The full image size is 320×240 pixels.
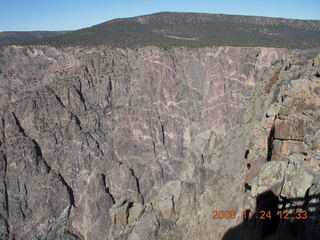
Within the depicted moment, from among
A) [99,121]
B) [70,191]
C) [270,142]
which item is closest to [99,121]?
[99,121]

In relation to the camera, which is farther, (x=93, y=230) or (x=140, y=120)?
(x=140, y=120)

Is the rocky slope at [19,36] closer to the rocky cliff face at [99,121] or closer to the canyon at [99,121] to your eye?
the rocky cliff face at [99,121]

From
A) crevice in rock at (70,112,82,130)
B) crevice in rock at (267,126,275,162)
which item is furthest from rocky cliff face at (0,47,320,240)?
crevice in rock at (267,126,275,162)

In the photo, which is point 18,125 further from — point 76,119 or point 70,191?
point 70,191

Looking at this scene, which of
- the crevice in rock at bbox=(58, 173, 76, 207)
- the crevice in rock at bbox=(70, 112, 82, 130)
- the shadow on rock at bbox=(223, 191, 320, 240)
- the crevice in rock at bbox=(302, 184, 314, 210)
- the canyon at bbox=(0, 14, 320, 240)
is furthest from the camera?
the crevice in rock at bbox=(70, 112, 82, 130)

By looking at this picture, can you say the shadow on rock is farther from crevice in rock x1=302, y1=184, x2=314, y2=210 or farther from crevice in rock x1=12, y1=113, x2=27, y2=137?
crevice in rock x1=12, y1=113, x2=27, y2=137

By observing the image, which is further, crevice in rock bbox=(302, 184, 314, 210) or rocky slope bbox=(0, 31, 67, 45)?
rocky slope bbox=(0, 31, 67, 45)

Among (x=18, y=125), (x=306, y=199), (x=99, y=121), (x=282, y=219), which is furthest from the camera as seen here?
(x=99, y=121)

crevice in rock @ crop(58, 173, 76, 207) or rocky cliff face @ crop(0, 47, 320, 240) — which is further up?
rocky cliff face @ crop(0, 47, 320, 240)

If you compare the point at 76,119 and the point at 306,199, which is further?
the point at 76,119

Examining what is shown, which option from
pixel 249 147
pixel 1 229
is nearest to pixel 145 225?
pixel 249 147

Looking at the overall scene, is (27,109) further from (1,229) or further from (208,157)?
(208,157)
